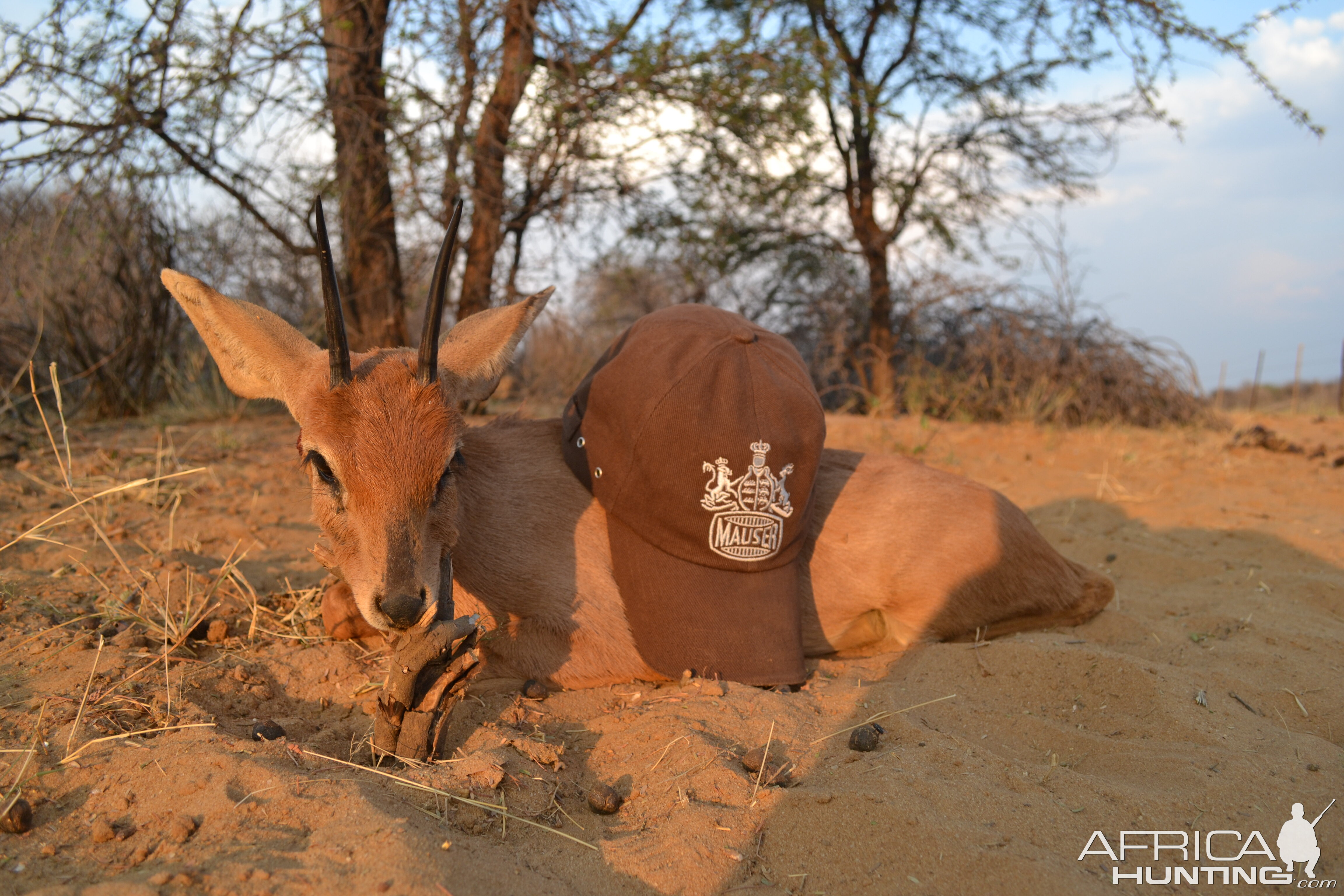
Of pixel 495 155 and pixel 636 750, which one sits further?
pixel 495 155

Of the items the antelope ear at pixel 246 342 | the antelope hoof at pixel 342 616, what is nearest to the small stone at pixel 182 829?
the antelope hoof at pixel 342 616

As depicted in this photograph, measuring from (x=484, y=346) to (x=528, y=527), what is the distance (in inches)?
33.6

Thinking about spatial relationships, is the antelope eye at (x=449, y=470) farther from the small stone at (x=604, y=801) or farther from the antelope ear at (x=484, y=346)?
the small stone at (x=604, y=801)

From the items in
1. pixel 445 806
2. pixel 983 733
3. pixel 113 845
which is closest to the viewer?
pixel 113 845

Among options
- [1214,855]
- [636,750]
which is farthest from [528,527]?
[1214,855]

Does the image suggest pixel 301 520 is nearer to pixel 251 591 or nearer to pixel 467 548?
pixel 251 591

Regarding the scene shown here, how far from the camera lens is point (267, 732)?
2887 millimetres

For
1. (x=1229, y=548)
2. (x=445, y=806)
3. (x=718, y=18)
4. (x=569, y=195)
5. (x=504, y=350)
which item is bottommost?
(x=445, y=806)

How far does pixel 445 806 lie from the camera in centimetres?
243

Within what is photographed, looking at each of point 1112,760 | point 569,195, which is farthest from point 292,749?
point 569,195

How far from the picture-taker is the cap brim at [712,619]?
3580 mm

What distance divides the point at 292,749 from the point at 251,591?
60.2 inches

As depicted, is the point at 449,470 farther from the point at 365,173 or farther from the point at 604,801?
the point at 365,173

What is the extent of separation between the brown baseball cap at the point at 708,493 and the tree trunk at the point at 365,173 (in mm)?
→ 4064
